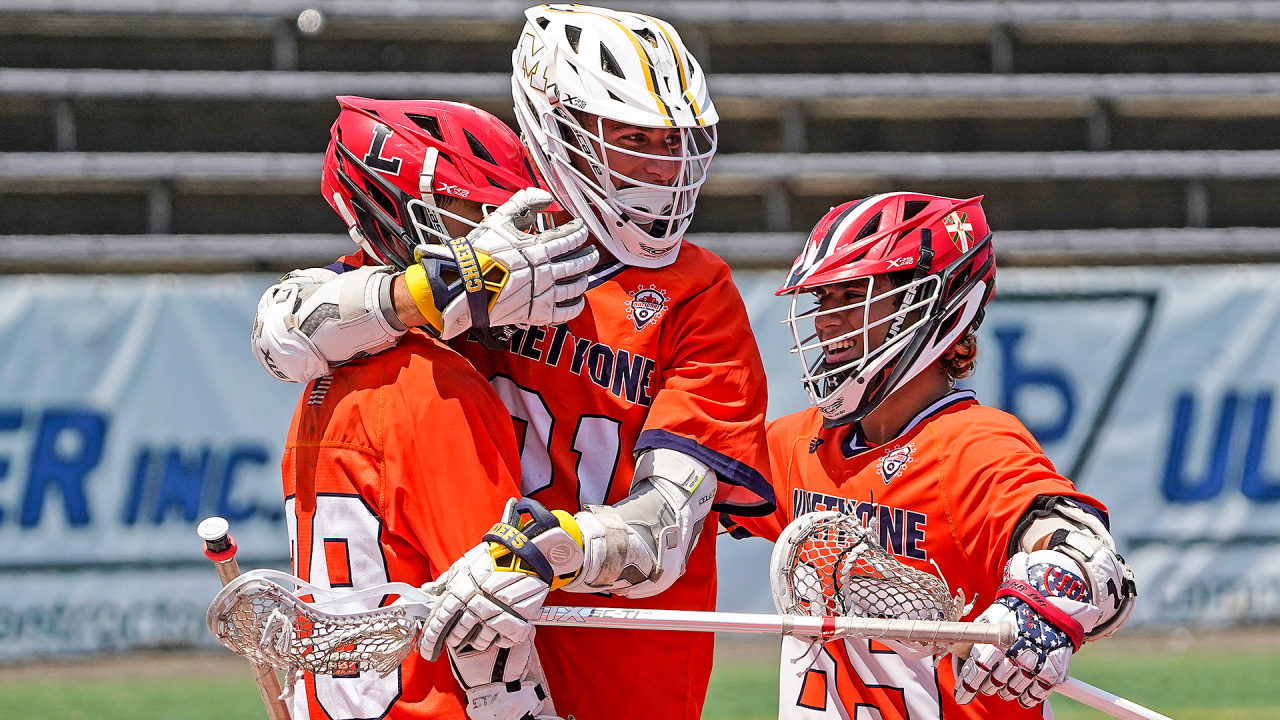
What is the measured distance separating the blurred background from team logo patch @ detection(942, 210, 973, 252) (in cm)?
411

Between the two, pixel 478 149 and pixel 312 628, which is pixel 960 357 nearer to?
pixel 478 149

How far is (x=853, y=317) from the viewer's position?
317 cm

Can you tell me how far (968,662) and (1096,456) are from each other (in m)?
6.66

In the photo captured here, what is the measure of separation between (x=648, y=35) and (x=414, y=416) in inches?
41.0

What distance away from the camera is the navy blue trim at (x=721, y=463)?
2.64 meters

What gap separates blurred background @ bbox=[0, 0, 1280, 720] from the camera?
7977 millimetres

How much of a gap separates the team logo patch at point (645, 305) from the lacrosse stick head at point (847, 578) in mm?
556

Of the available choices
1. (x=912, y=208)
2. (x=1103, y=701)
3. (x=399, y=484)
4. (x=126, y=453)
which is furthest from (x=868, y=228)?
(x=126, y=453)

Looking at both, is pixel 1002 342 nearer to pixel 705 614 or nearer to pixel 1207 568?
pixel 1207 568

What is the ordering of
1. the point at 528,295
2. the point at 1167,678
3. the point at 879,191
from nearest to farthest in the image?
the point at 528,295 < the point at 1167,678 < the point at 879,191

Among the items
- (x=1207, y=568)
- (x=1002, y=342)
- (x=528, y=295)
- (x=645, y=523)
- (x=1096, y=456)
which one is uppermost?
(x=528, y=295)

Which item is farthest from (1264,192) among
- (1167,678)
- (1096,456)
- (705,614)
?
(705,614)

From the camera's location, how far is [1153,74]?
12.3 metres

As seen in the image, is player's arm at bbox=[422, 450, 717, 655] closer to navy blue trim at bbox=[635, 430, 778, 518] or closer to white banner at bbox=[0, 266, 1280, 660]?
navy blue trim at bbox=[635, 430, 778, 518]
